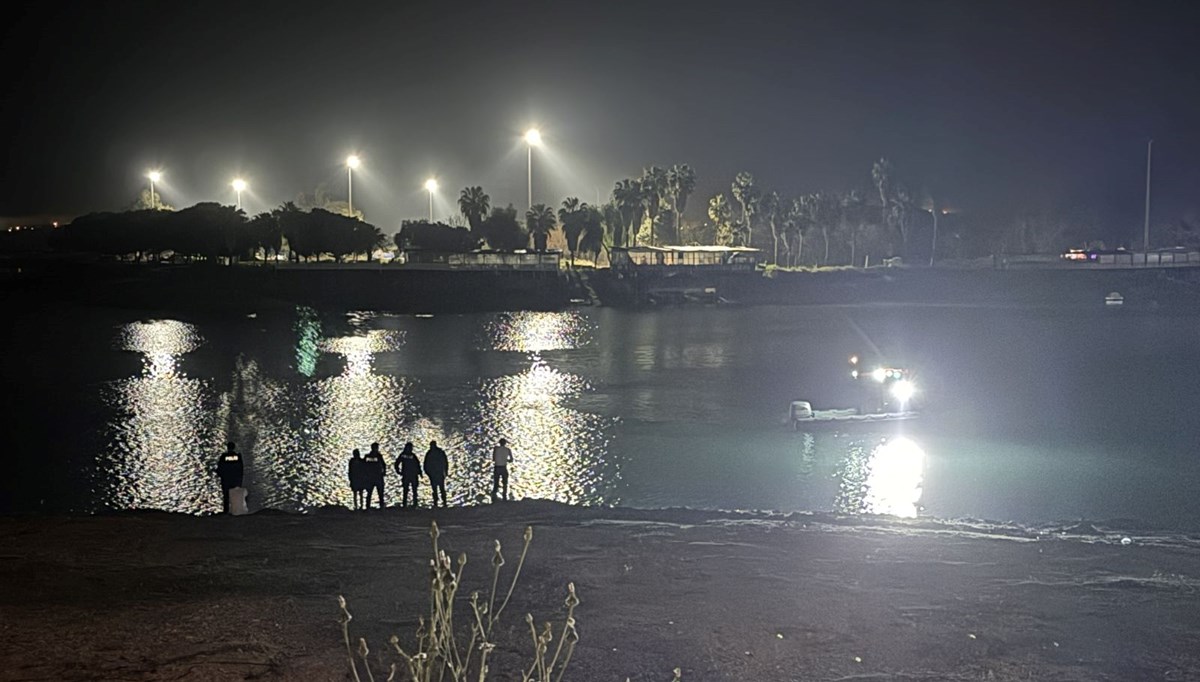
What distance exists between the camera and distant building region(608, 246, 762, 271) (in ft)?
349

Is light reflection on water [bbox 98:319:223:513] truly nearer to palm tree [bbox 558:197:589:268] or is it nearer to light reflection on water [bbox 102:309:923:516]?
light reflection on water [bbox 102:309:923:516]

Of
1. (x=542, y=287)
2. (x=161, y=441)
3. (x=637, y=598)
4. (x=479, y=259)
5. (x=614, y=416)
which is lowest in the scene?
(x=161, y=441)

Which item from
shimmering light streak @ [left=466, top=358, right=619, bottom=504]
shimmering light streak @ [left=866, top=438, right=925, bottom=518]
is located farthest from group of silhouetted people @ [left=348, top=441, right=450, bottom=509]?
shimmering light streak @ [left=866, top=438, right=925, bottom=518]

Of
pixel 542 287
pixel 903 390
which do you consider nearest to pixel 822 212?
pixel 542 287

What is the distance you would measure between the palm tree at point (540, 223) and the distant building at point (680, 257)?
11.0 metres

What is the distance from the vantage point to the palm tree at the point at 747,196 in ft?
457

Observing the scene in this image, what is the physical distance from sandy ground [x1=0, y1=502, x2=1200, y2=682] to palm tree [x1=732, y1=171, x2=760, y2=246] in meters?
125

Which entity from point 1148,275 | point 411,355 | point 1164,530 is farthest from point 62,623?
point 1148,275

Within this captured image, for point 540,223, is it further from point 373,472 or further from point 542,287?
point 373,472

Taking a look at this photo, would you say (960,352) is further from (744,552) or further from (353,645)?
(353,645)

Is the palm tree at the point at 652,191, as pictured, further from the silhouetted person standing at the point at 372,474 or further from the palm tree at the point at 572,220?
the silhouetted person standing at the point at 372,474

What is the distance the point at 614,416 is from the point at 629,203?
99304mm

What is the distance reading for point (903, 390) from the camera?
36469 millimetres

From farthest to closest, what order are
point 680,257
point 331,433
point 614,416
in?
point 680,257
point 614,416
point 331,433
